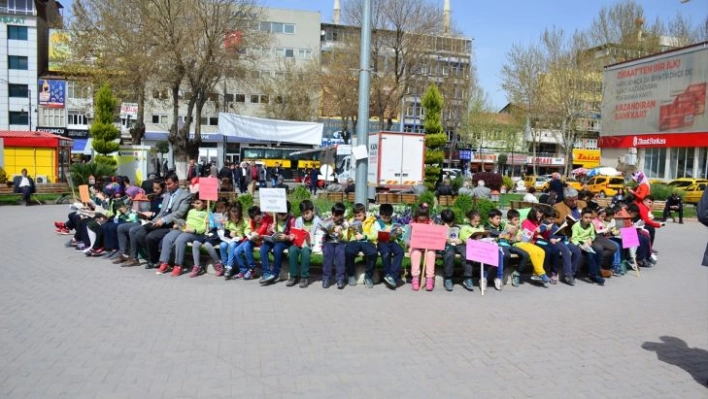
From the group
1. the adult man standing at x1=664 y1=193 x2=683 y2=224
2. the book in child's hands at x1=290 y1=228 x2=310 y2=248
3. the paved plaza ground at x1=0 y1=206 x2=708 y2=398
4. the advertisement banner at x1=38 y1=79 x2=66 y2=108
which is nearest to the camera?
the paved plaza ground at x1=0 y1=206 x2=708 y2=398

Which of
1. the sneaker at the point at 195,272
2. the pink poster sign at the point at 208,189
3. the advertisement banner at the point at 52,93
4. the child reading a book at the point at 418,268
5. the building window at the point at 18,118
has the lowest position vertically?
the sneaker at the point at 195,272

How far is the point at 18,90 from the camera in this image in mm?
59562

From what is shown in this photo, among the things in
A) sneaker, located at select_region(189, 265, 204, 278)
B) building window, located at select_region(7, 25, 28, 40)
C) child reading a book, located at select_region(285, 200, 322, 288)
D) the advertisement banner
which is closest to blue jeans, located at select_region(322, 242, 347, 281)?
child reading a book, located at select_region(285, 200, 322, 288)

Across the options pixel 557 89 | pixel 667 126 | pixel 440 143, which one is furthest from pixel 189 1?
pixel 667 126

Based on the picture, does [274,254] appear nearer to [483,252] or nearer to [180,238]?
[180,238]

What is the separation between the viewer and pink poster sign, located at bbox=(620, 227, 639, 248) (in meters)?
10.6

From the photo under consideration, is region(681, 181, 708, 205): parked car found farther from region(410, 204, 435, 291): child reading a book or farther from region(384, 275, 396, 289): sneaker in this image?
region(384, 275, 396, 289): sneaker

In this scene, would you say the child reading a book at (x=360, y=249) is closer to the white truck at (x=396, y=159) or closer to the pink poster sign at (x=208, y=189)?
the pink poster sign at (x=208, y=189)

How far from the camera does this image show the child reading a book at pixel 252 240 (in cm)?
923

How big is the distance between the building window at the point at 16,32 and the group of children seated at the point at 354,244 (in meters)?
59.7

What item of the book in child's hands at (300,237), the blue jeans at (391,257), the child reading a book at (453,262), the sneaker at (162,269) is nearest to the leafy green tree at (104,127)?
the sneaker at (162,269)

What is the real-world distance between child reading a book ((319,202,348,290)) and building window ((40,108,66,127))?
2383 inches

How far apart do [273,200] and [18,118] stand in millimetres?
61611

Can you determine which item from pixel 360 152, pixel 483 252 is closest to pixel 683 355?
pixel 483 252
